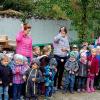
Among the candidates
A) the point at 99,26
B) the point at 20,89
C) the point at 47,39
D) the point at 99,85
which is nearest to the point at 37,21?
the point at 47,39

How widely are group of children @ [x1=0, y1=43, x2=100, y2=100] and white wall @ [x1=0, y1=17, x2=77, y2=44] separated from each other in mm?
4214

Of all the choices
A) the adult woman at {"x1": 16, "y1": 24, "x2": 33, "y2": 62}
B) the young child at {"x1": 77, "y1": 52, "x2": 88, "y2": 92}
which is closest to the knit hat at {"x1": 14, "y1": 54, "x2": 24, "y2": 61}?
the adult woman at {"x1": 16, "y1": 24, "x2": 33, "y2": 62}

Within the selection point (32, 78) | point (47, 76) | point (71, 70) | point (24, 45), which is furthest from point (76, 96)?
point (24, 45)

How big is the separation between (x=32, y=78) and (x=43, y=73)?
55cm

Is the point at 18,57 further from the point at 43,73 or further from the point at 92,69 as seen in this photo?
the point at 92,69

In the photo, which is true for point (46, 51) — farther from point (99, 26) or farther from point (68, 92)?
point (99, 26)

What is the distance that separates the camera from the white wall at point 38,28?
16.7m

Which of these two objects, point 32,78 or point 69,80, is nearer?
point 32,78

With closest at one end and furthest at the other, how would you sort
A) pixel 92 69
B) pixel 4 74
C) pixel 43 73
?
pixel 4 74 → pixel 43 73 → pixel 92 69

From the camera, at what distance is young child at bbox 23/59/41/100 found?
11.4 meters

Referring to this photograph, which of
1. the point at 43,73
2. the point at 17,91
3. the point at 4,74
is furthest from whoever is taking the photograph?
the point at 43,73

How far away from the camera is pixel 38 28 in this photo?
58.2 feet

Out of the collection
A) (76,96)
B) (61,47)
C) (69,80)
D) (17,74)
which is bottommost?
(76,96)

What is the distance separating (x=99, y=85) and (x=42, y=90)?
2.25 m
